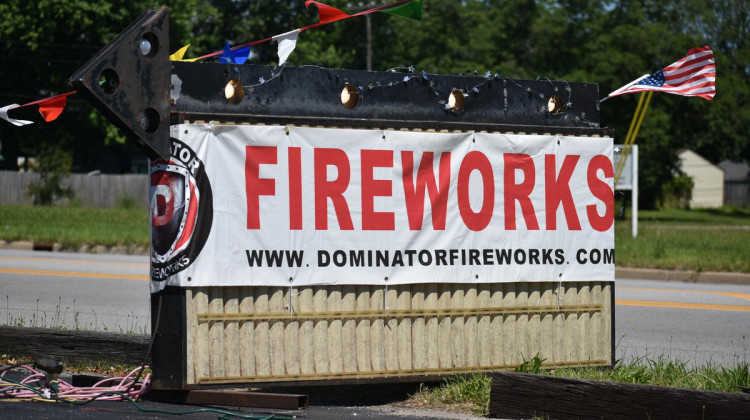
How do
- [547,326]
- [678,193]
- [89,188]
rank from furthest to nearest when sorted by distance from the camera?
1. [678,193]
2. [89,188]
3. [547,326]

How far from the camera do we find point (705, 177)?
81.1m

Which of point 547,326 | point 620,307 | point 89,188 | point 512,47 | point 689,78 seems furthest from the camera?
point 512,47

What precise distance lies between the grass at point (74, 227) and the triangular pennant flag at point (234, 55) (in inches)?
583

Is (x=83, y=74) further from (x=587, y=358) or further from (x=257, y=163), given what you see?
(x=587, y=358)

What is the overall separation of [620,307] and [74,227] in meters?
16.1

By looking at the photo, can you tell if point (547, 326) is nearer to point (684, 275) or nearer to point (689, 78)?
point (689, 78)

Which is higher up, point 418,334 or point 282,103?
point 282,103

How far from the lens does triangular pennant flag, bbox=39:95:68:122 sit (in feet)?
24.2

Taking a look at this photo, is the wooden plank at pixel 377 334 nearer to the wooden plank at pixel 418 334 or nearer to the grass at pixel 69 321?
the wooden plank at pixel 418 334

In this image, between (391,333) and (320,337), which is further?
(391,333)

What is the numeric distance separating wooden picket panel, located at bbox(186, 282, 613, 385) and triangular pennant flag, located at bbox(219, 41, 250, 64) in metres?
1.68

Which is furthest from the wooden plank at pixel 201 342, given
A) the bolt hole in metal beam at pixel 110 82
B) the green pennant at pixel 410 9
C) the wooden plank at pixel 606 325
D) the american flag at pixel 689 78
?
the american flag at pixel 689 78

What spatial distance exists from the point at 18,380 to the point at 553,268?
397 cm

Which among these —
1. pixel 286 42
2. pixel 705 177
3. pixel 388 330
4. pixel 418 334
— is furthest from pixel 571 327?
pixel 705 177
